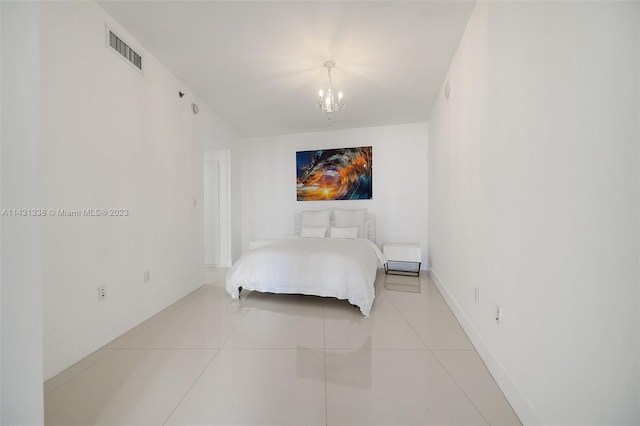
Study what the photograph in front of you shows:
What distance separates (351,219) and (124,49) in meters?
3.42

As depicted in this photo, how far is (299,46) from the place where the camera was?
2230mm

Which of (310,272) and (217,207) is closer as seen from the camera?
(310,272)

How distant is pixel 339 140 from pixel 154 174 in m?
3.08

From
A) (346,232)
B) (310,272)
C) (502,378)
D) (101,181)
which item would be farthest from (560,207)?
(346,232)

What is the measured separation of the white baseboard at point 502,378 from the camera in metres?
1.09

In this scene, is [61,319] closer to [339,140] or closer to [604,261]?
[604,261]

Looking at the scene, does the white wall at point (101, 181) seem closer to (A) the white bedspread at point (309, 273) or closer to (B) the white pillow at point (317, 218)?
(A) the white bedspread at point (309, 273)

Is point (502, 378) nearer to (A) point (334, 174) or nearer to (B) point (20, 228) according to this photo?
(B) point (20, 228)

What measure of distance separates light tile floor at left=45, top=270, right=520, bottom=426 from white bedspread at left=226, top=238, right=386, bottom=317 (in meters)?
0.26

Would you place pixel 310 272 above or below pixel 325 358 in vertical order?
above

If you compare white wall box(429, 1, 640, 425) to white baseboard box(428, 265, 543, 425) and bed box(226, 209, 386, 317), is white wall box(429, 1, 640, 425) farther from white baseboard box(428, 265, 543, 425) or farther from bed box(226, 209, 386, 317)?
bed box(226, 209, 386, 317)

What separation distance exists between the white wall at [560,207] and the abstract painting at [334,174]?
8.90 ft

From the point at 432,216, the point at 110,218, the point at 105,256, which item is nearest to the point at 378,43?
the point at 432,216

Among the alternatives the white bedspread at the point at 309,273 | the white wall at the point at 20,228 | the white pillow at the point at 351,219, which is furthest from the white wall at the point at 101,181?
the white pillow at the point at 351,219
